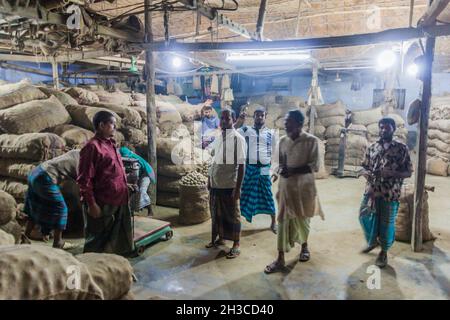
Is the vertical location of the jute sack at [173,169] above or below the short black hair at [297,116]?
below

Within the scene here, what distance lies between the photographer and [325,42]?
14.7 ft

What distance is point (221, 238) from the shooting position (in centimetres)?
446

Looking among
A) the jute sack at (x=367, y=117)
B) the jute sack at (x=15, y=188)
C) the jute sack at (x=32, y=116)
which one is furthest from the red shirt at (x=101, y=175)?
the jute sack at (x=367, y=117)

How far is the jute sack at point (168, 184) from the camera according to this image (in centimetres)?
605

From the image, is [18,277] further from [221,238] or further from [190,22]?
[190,22]

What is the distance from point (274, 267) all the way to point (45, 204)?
8.86ft

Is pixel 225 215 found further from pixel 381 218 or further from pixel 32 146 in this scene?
pixel 32 146

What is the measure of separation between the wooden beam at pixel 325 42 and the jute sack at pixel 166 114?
8.41ft

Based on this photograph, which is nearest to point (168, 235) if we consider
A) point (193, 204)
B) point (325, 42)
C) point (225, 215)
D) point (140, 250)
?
point (140, 250)

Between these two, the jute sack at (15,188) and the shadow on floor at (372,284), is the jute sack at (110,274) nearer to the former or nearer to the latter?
the shadow on floor at (372,284)

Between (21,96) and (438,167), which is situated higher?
(21,96)

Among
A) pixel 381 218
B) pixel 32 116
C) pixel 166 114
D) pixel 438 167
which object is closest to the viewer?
pixel 381 218

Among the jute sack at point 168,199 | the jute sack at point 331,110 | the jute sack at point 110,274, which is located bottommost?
the jute sack at point 168,199

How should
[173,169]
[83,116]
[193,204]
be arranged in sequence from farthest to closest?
[173,169] → [83,116] → [193,204]
